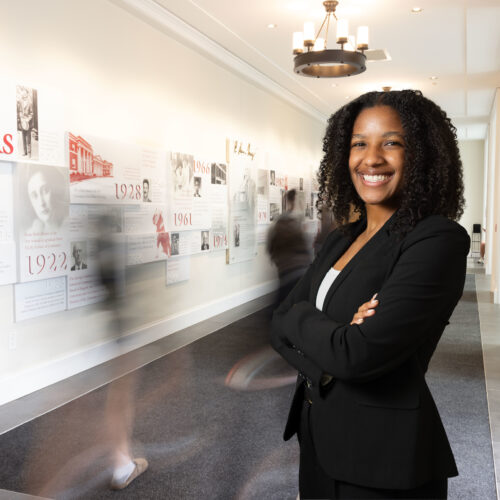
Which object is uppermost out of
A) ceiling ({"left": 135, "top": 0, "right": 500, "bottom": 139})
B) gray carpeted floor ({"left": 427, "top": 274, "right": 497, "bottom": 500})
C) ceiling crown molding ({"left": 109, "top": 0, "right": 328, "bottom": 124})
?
ceiling ({"left": 135, "top": 0, "right": 500, "bottom": 139})

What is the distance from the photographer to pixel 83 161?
5508mm

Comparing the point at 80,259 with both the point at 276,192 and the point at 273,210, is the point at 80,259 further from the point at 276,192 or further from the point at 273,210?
the point at 276,192

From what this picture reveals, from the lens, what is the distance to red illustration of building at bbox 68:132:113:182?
5.35 meters

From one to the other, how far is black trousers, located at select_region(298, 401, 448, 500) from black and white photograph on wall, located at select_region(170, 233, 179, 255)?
5.86 m

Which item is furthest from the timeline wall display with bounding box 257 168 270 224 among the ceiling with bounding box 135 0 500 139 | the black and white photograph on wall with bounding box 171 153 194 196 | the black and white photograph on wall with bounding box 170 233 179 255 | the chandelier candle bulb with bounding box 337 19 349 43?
the chandelier candle bulb with bounding box 337 19 349 43

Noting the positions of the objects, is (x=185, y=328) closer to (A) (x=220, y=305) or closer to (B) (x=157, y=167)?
(A) (x=220, y=305)

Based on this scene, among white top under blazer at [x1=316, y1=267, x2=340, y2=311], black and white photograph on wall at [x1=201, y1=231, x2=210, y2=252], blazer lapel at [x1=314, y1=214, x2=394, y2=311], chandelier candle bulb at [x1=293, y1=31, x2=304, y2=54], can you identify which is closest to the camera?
blazer lapel at [x1=314, y1=214, x2=394, y2=311]

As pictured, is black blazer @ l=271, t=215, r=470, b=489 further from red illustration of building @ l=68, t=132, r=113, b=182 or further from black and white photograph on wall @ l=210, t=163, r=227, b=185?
black and white photograph on wall @ l=210, t=163, r=227, b=185

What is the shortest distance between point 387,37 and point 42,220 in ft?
17.8

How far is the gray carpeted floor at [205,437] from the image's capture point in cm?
330

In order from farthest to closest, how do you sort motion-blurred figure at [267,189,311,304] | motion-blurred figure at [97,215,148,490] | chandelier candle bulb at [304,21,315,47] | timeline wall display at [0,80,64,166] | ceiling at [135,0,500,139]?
ceiling at [135,0,500,139] < chandelier candle bulb at [304,21,315,47] < motion-blurred figure at [267,189,311,304] < timeline wall display at [0,80,64,166] < motion-blurred figure at [97,215,148,490]

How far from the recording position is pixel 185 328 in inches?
301

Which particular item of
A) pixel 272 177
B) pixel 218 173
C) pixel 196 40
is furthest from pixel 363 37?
pixel 272 177

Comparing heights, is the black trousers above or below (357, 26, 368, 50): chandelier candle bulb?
below
